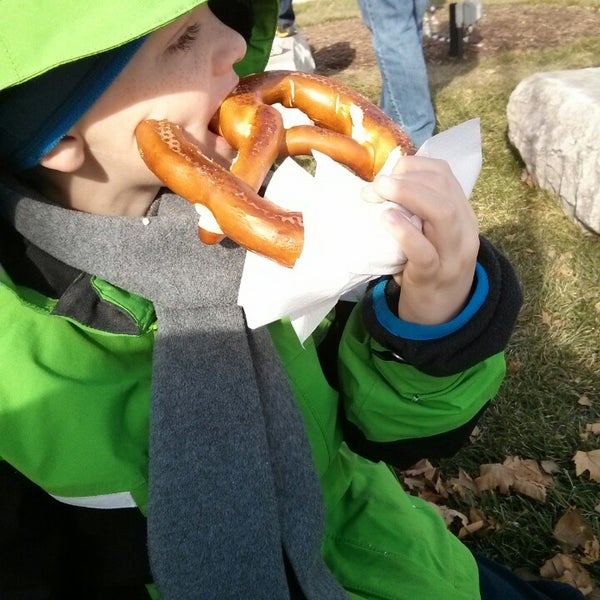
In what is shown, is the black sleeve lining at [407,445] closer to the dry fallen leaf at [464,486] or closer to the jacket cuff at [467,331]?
the jacket cuff at [467,331]

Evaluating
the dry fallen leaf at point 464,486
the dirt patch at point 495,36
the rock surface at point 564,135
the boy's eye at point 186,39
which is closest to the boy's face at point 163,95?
the boy's eye at point 186,39

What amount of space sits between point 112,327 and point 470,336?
2.42 feet

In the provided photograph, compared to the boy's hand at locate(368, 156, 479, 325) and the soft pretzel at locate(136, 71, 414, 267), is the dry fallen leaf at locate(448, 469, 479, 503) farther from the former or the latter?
the soft pretzel at locate(136, 71, 414, 267)

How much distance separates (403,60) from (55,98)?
11.9ft

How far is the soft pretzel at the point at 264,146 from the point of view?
128 centimetres

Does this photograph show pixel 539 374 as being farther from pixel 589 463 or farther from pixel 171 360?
pixel 171 360

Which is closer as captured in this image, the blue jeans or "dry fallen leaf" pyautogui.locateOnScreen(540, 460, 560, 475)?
"dry fallen leaf" pyautogui.locateOnScreen(540, 460, 560, 475)

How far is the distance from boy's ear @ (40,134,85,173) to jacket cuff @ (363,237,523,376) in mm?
718

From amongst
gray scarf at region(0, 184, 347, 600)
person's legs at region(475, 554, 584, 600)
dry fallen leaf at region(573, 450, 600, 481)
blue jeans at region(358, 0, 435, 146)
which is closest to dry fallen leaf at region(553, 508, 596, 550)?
dry fallen leaf at region(573, 450, 600, 481)

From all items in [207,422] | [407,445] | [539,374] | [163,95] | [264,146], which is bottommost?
[539,374]

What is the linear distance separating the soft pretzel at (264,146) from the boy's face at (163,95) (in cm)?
4

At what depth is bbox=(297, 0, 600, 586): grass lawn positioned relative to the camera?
2441 mm

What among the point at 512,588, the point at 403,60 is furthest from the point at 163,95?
the point at 403,60

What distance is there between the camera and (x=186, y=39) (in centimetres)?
136
